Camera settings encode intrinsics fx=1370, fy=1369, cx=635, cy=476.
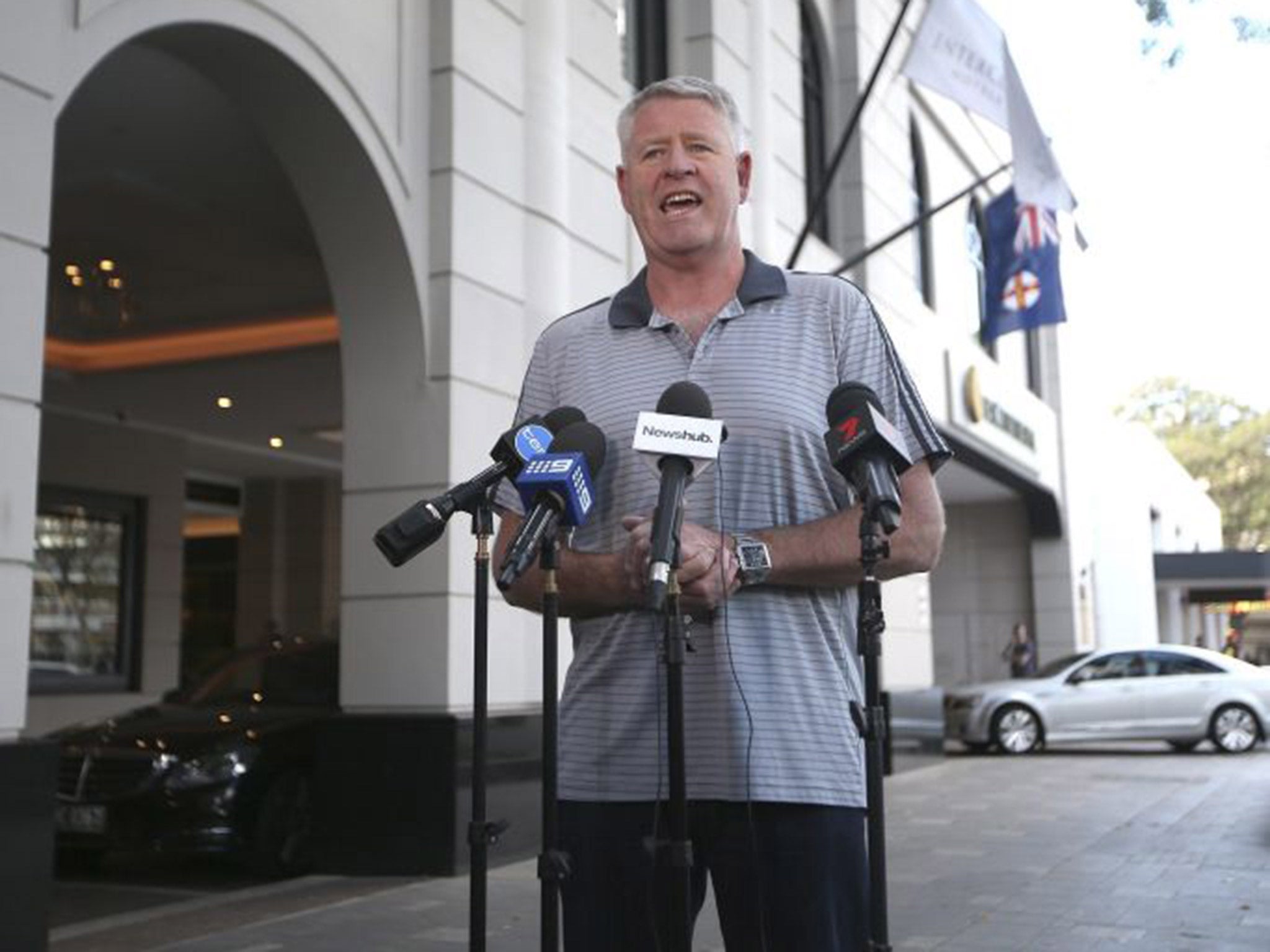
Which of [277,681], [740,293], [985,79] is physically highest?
[985,79]

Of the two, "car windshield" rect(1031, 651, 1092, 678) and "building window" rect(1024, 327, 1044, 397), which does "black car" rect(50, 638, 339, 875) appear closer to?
"car windshield" rect(1031, 651, 1092, 678)

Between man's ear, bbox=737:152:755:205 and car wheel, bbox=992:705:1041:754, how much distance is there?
53.0 feet

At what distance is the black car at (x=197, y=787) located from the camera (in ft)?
25.3

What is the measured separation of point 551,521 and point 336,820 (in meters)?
6.19

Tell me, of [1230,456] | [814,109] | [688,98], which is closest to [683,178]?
[688,98]

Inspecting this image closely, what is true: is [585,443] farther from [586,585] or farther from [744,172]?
[744,172]

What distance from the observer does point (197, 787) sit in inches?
304

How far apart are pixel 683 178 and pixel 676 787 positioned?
3.34ft

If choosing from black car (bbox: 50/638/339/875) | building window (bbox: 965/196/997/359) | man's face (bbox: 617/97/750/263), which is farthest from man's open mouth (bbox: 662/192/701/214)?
building window (bbox: 965/196/997/359)

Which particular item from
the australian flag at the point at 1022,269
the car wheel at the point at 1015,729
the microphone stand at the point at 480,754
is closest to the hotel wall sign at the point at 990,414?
the australian flag at the point at 1022,269

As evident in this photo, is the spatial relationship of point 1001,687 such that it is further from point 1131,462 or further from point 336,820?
point 1131,462

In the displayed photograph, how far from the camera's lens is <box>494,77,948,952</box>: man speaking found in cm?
209

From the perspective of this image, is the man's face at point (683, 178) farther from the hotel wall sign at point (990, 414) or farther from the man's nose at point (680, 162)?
the hotel wall sign at point (990, 414)

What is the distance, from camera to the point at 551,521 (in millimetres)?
2129
